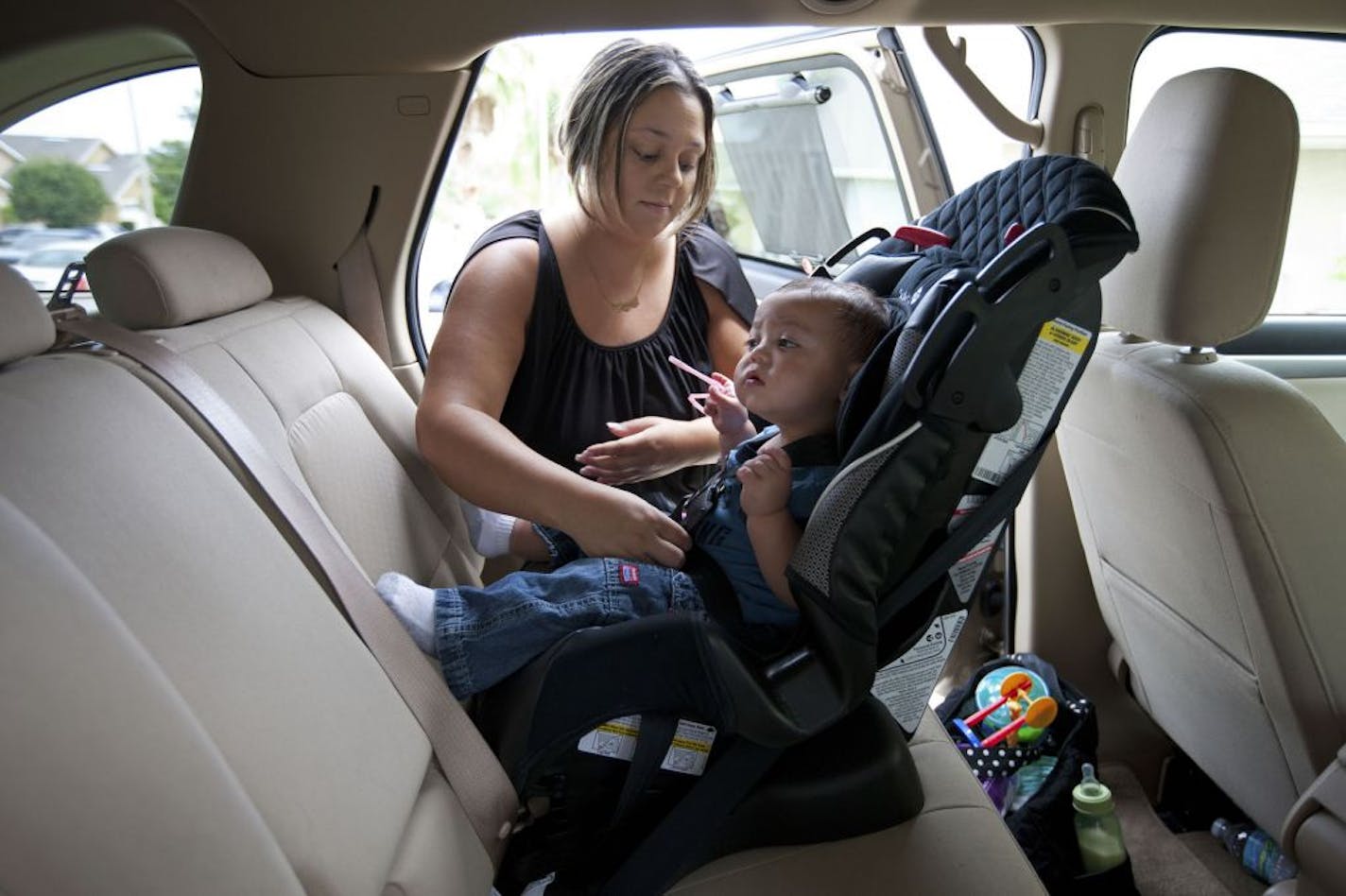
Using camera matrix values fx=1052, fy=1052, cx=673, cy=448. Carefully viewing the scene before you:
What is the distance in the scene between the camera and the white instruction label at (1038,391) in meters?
1.21

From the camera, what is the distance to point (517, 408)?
170 centimetres

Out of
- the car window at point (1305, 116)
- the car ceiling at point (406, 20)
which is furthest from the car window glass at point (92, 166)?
the car window at point (1305, 116)

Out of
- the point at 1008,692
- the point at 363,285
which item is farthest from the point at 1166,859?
the point at 363,285

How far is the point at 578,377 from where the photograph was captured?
1696 millimetres

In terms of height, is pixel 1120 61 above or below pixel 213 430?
above

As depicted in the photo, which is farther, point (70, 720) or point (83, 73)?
point (83, 73)

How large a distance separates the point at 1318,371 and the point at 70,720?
2.46 metres

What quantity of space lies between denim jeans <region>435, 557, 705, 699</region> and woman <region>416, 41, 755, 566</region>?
2.9 inches

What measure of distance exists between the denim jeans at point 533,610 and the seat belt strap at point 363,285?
0.66 metres

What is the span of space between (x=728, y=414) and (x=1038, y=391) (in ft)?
1.58

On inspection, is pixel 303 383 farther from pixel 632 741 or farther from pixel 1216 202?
pixel 1216 202

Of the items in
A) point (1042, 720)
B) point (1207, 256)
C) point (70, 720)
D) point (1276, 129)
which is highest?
point (1276, 129)

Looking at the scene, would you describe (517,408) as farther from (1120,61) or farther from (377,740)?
(1120,61)

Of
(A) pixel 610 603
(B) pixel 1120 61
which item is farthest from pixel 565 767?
(B) pixel 1120 61
